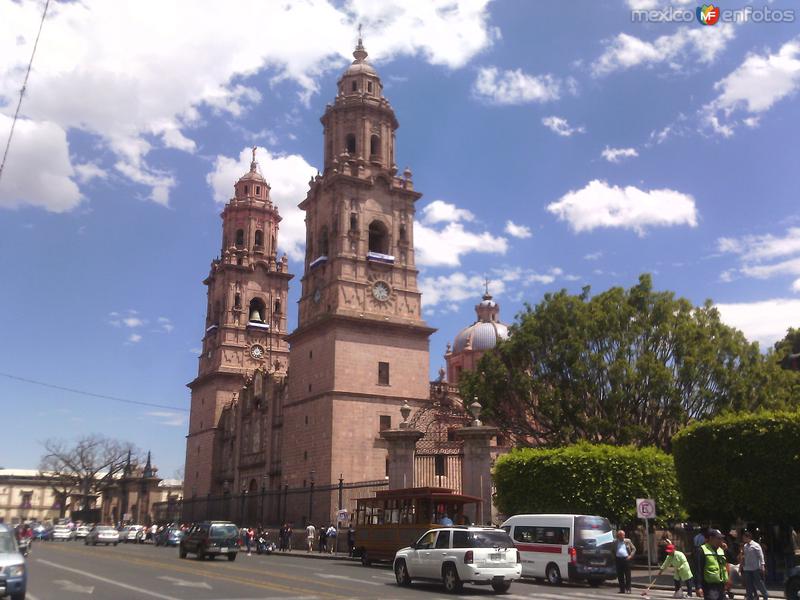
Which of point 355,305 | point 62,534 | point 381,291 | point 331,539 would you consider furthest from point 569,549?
point 62,534

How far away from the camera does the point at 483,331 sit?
248 feet

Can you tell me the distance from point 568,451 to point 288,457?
25.0 meters

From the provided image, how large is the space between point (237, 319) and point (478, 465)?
41846mm

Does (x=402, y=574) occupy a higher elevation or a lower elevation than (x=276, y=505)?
lower

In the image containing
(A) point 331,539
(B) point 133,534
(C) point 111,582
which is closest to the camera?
(C) point 111,582

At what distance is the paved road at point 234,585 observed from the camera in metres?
16.5

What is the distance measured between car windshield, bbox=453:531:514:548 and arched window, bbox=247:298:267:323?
54.1 meters

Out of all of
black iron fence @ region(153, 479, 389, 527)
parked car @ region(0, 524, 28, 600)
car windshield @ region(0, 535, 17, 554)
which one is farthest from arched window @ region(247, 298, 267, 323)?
parked car @ region(0, 524, 28, 600)

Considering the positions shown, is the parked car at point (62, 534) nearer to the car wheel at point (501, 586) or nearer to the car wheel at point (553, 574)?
the car wheel at point (553, 574)

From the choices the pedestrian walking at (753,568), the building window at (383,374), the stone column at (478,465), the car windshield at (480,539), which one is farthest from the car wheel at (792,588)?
the building window at (383,374)

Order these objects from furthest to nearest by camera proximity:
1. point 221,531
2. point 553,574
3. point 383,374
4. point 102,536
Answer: point 102,536
point 383,374
point 221,531
point 553,574

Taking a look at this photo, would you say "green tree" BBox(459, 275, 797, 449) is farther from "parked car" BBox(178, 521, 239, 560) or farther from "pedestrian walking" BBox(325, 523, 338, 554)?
"parked car" BBox(178, 521, 239, 560)

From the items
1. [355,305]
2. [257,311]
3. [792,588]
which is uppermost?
[257,311]

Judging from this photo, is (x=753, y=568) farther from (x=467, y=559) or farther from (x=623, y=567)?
(x=467, y=559)
